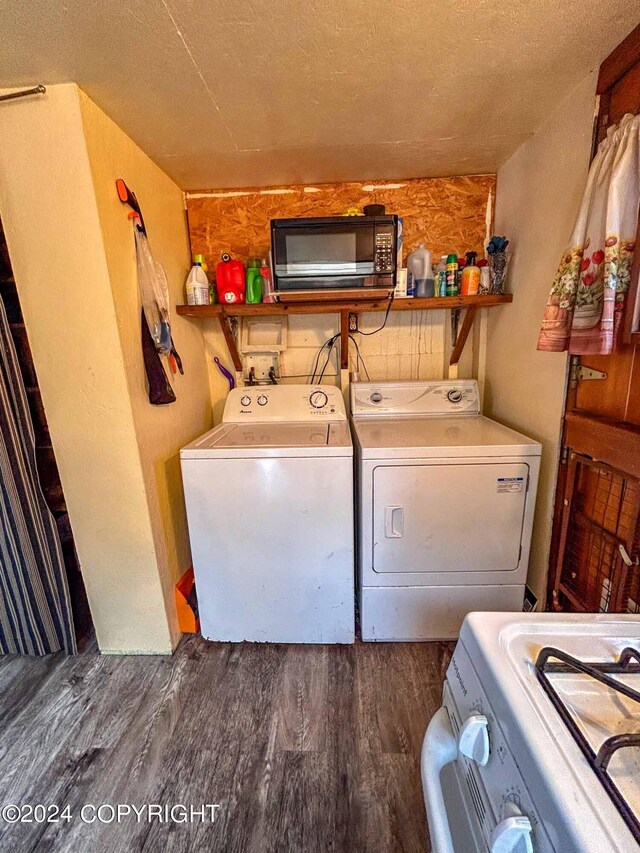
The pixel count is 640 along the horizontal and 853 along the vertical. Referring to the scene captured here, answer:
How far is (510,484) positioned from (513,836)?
1.20 metres

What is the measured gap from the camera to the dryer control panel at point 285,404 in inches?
79.3

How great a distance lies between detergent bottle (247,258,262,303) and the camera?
1.90m

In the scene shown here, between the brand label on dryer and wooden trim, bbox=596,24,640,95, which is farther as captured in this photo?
the brand label on dryer

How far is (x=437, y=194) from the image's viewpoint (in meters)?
1.96

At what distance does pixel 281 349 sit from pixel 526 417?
1.41 m

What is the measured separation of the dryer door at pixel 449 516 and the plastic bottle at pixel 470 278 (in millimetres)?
955

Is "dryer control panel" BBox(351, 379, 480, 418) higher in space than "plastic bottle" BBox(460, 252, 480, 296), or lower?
lower

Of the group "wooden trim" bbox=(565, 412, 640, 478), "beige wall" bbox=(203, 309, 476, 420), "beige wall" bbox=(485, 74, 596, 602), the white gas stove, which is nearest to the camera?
the white gas stove

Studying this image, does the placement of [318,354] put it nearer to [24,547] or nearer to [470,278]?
[470,278]

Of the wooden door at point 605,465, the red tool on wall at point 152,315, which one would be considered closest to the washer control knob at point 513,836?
the wooden door at point 605,465

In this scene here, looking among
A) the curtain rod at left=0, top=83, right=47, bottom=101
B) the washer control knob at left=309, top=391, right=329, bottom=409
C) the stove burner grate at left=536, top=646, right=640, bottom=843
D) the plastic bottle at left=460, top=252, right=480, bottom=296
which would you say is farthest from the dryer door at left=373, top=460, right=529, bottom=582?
the curtain rod at left=0, top=83, right=47, bottom=101

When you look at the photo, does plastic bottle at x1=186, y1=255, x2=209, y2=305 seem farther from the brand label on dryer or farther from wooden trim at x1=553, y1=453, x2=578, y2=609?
wooden trim at x1=553, y1=453, x2=578, y2=609

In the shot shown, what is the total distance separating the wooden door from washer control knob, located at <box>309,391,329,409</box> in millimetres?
1169

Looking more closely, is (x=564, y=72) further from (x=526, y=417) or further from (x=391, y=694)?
(x=391, y=694)
